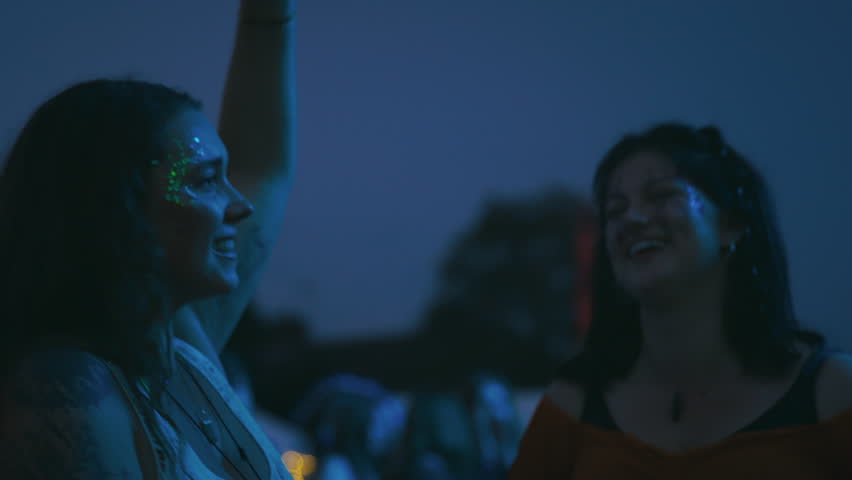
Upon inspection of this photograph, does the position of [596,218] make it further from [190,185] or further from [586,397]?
[190,185]

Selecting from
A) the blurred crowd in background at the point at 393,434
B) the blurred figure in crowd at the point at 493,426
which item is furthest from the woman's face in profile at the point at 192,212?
the blurred figure in crowd at the point at 493,426

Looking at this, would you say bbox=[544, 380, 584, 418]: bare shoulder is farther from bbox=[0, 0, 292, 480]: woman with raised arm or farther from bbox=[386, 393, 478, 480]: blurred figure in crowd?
bbox=[386, 393, 478, 480]: blurred figure in crowd

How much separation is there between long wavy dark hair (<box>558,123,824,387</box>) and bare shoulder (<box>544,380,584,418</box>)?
0.03 meters

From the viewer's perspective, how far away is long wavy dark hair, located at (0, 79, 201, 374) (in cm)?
112

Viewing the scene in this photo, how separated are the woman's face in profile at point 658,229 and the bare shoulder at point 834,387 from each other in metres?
0.37

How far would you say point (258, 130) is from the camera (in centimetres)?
172

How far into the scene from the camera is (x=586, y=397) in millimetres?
2080

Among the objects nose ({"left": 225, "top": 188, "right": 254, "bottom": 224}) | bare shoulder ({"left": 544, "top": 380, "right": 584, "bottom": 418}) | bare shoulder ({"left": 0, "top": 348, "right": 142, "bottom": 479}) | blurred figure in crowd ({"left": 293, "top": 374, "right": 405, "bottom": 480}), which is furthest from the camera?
blurred figure in crowd ({"left": 293, "top": 374, "right": 405, "bottom": 480})

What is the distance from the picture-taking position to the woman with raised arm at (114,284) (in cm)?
101

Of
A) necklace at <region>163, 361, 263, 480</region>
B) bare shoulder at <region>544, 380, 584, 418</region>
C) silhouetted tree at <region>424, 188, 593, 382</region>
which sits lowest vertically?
silhouetted tree at <region>424, 188, 593, 382</region>

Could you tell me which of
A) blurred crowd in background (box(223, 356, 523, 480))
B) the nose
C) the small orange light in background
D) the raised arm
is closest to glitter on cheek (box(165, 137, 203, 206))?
the nose

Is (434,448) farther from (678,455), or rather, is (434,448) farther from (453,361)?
(453,361)

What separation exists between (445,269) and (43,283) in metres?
40.5

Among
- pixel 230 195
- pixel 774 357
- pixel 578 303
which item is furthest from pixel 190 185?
pixel 578 303
